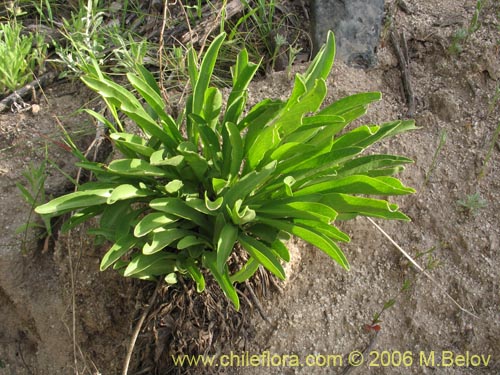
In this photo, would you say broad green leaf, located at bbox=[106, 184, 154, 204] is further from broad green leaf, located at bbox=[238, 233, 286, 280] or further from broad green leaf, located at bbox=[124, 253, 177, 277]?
broad green leaf, located at bbox=[238, 233, 286, 280]

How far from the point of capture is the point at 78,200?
6.63ft

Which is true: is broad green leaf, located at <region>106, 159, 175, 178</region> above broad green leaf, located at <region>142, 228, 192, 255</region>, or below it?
above

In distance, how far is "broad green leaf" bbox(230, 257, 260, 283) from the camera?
2121 mm

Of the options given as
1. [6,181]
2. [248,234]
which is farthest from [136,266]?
[6,181]

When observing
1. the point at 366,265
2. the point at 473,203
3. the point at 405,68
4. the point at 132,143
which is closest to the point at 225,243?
the point at 132,143

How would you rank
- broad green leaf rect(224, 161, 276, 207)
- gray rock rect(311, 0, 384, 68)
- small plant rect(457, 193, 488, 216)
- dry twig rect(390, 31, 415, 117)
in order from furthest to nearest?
gray rock rect(311, 0, 384, 68) < dry twig rect(390, 31, 415, 117) < small plant rect(457, 193, 488, 216) < broad green leaf rect(224, 161, 276, 207)

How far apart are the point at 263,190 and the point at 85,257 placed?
967 mm

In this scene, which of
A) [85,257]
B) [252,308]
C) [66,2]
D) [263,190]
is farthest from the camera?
[66,2]

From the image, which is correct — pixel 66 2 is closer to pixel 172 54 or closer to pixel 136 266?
pixel 172 54

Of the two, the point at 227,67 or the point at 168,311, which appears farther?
the point at 227,67

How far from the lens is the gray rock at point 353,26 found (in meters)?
2.98

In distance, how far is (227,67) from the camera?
3123 mm

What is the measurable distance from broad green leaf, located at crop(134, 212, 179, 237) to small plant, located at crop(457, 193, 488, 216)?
1379mm

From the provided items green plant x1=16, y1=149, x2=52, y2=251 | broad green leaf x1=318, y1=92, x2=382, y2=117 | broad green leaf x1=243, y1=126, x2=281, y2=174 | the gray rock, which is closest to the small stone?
green plant x1=16, y1=149, x2=52, y2=251
